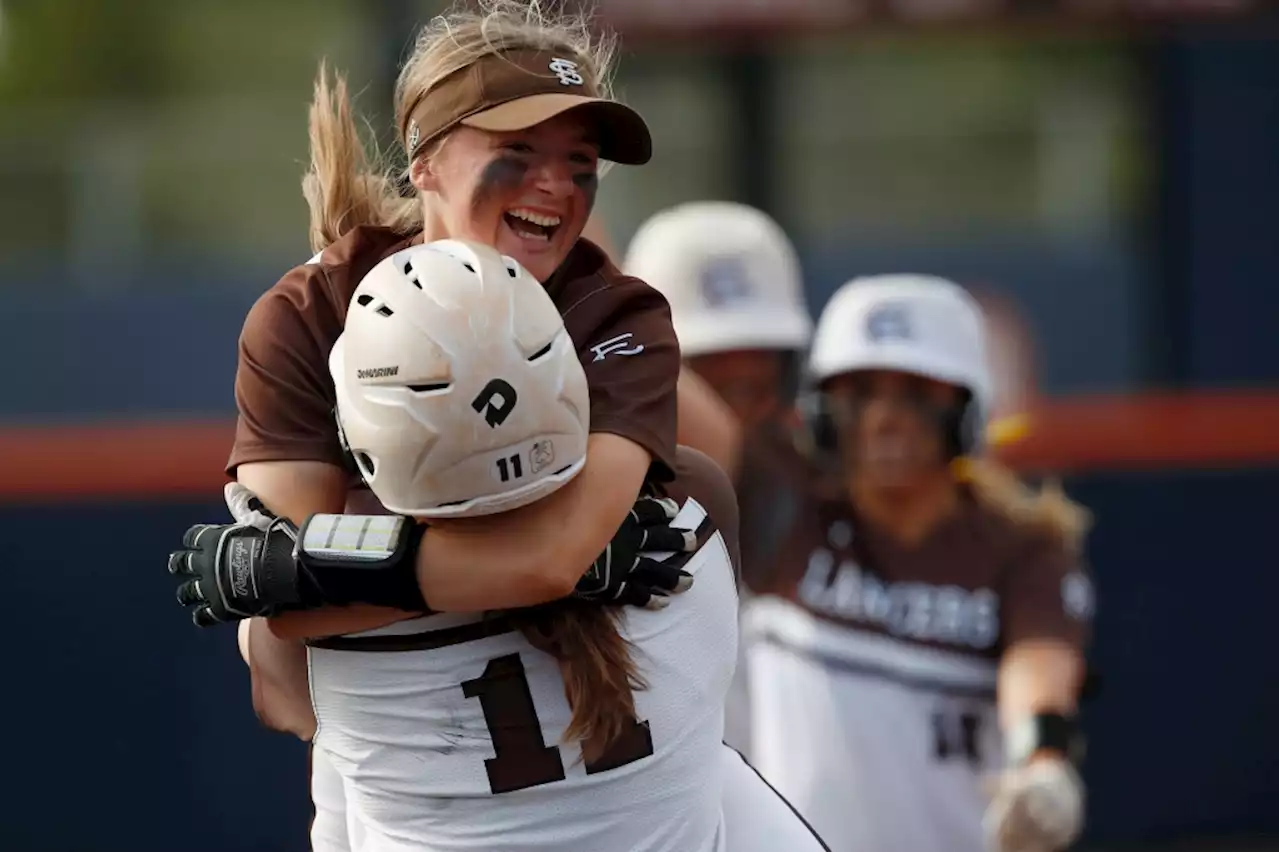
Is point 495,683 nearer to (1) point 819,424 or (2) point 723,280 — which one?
(1) point 819,424

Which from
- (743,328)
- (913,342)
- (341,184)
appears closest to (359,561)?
(341,184)

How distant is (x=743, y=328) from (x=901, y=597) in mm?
976

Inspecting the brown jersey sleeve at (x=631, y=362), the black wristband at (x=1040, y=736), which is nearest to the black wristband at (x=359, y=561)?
the brown jersey sleeve at (x=631, y=362)

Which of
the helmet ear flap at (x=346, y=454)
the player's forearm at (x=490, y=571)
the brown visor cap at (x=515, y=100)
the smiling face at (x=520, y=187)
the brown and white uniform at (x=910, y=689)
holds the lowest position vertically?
the brown and white uniform at (x=910, y=689)

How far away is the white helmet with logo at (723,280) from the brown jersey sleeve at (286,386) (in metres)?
2.68

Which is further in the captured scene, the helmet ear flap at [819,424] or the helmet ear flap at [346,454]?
the helmet ear flap at [819,424]

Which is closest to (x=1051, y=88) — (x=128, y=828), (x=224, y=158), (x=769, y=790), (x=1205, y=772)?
(x=224, y=158)

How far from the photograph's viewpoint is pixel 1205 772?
7684mm

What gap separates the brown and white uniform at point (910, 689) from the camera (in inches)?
189

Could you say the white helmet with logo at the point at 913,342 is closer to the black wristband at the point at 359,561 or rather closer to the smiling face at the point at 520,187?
the smiling face at the point at 520,187

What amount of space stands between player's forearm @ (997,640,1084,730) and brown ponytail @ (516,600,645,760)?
1.82m

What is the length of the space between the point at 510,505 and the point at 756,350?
9.69 ft

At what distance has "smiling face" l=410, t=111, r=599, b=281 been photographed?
285cm

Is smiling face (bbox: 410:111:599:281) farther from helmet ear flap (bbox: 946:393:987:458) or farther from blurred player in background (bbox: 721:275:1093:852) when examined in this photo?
helmet ear flap (bbox: 946:393:987:458)
